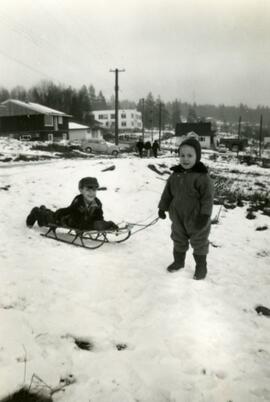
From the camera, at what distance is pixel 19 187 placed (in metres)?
10.3

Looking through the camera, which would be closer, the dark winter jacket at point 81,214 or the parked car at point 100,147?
the dark winter jacket at point 81,214

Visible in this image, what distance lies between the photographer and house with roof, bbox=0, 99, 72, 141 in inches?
2042

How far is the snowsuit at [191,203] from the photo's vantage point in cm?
484

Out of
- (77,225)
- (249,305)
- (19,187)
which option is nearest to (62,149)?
(19,187)

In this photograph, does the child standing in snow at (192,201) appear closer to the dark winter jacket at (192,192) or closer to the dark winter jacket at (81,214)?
the dark winter jacket at (192,192)

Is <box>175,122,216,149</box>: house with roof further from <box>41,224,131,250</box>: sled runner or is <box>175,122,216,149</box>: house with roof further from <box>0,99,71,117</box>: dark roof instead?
<box>41,224,131,250</box>: sled runner

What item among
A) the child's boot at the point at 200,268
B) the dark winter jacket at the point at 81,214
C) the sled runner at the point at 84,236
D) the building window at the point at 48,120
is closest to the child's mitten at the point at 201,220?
the child's boot at the point at 200,268

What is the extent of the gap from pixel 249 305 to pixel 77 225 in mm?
3200

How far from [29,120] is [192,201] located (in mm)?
51619

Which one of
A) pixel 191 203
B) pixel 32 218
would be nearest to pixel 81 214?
pixel 32 218

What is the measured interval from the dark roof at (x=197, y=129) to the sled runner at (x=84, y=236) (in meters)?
65.8

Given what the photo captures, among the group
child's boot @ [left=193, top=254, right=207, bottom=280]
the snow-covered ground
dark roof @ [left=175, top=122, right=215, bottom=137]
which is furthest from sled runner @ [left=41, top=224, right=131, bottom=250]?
dark roof @ [left=175, top=122, right=215, bottom=137]

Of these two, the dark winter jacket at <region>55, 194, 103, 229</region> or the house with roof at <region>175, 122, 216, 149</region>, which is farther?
the house with roof at <region>175, 122, 216, 149</region>

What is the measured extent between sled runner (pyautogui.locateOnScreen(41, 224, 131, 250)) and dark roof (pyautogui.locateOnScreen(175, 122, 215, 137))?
6580 centimetres
